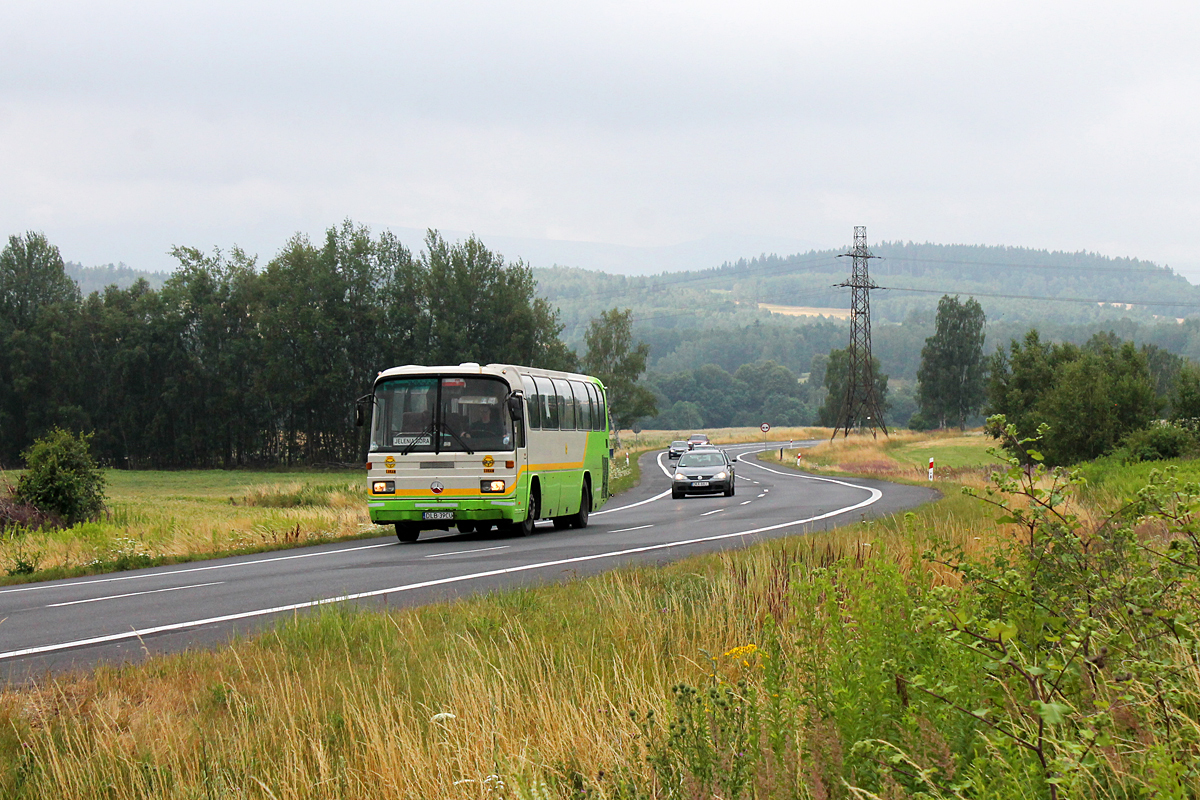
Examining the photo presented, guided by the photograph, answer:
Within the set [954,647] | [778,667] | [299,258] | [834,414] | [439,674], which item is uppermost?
[299,258]

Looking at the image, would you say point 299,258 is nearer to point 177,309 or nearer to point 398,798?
point 177,309

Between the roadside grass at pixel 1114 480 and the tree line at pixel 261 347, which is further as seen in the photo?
the tree line at pixel 261 347

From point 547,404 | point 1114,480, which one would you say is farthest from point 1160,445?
point 547,404

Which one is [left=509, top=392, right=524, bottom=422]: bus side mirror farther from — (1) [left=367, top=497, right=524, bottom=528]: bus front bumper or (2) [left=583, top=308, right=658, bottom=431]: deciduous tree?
(2) [left=583, top=308, right=658, bottom=431]: deciduous tree

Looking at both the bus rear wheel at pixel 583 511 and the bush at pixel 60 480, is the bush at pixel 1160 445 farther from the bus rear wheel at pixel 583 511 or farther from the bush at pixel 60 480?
the bush at pixel 60 480

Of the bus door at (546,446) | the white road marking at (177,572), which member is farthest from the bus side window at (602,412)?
the white road marking at (177,572)

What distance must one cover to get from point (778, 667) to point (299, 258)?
84029 mm

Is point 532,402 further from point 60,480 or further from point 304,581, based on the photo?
point 60,480

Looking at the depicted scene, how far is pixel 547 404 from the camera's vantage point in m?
23.6

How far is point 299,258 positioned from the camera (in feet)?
279

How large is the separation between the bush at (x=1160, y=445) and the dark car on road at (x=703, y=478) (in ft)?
Result: 43.8

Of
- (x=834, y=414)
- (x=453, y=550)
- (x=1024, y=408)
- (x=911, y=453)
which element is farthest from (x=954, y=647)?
(x=834, y=414)

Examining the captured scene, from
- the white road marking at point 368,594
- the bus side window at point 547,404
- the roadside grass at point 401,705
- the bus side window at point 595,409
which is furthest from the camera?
the bus side window at point 595,409

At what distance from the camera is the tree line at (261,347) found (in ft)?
275
